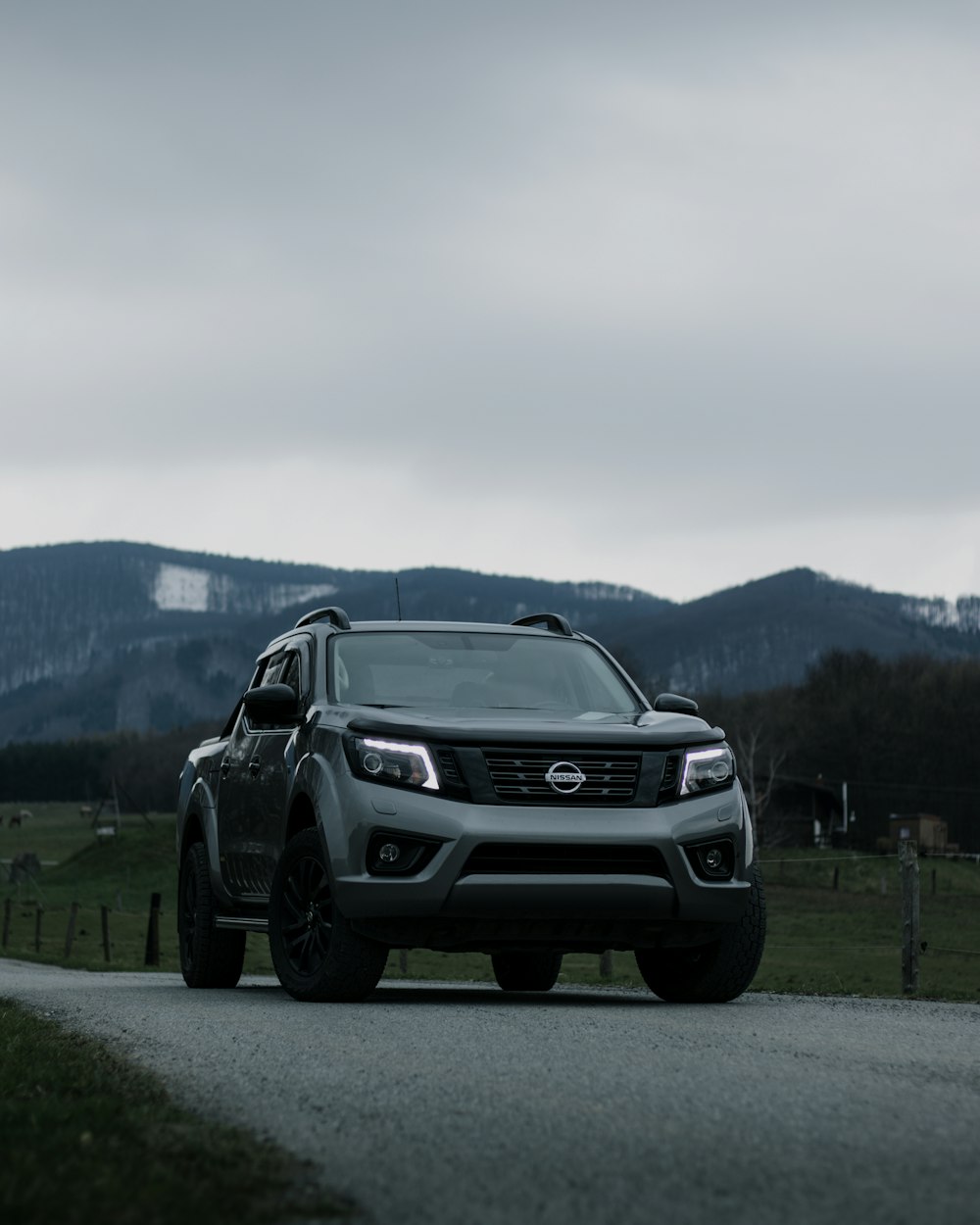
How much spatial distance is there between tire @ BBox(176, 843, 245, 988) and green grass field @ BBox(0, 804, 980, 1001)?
462cm

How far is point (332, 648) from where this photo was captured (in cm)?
1074

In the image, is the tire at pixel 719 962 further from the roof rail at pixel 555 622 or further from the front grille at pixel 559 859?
the roof rail at pixel 555 622

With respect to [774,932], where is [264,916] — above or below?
above

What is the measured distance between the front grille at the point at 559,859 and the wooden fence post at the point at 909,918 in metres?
5.92

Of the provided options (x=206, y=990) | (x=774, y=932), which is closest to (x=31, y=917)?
(x=774, y=932)

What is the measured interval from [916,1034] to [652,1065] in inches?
82.5

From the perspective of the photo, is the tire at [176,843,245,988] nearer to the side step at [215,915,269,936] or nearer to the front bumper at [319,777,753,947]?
the side step at [215,915,269,936]

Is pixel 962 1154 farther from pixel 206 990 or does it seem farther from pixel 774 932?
pixel 774 932

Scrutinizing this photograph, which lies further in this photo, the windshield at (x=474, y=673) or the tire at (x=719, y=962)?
the windshield at (x=474, y=673)

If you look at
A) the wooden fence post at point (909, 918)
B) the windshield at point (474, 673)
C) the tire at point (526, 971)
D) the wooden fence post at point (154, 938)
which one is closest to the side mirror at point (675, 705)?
the windshield at point (474, 673)

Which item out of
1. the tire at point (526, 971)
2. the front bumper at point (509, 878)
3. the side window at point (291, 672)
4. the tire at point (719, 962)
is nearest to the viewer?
the front bumper at point (509, 878)

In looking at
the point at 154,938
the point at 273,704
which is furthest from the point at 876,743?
the point at 273,704

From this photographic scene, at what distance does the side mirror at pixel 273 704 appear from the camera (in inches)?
400

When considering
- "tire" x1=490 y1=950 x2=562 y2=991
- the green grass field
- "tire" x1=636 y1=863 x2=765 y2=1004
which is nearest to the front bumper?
"tire" x1=636 y1=863 x2=765 y2=1004
